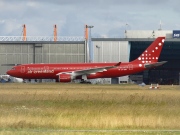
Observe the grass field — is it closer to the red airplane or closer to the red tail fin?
the red airplane

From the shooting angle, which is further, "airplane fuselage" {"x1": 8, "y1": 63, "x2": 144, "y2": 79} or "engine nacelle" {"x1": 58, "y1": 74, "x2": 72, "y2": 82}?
"airplane fuselage" {"x1": 8, "y1": 63, "x2": 144, "y2": 79}

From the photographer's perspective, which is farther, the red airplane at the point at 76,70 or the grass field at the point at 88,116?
the red airplane at the point at 76,70

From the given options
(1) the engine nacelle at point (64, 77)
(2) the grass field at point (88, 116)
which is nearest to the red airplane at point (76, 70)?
(1) the engine nacelle at point (64, 77)

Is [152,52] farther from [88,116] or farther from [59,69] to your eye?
[88,116]

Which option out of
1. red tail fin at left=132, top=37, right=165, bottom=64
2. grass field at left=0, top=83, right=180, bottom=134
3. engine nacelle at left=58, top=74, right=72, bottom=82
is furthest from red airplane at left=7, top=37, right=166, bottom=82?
grass field at left=0, top=83, right=180, bottom=134

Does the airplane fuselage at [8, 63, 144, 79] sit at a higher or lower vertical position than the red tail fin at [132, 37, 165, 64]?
lower

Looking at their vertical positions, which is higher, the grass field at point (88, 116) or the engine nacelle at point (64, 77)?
the engine nacelle at point (64, 77)

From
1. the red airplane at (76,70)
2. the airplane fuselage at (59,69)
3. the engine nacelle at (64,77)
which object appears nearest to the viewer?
the engine nacelle at (64,77)

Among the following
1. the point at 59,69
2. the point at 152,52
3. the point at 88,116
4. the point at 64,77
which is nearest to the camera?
the point at 88,116

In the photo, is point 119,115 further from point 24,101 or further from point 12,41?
point 12,41

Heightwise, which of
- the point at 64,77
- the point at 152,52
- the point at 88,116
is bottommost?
the point at 88,116

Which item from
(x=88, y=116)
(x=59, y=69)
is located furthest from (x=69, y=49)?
(x=88, y=116)

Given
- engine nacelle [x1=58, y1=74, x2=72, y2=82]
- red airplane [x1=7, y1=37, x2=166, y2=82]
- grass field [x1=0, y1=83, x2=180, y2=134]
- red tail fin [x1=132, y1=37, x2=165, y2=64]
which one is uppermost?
red tail fin [x1=132, y1=37, x2=165, y2=64]

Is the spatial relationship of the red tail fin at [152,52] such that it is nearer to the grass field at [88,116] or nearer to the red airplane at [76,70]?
the red airplane at [76,70]
